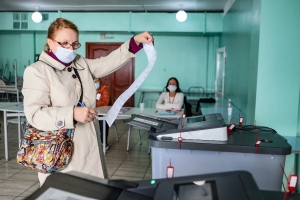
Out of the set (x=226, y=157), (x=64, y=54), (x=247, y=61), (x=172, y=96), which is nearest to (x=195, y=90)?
(x=172, y=96)

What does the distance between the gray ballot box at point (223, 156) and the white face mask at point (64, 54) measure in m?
0.59

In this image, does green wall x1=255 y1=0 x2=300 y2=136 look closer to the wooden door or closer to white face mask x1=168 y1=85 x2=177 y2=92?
white face mask x1=168 y1=85 x2=177 y2=92

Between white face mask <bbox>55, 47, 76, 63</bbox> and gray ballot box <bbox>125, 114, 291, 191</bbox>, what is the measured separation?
1.92 ft

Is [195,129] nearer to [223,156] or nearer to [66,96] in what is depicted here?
[223,156]

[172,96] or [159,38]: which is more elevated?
[159,38]

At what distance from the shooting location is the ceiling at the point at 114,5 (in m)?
6.50

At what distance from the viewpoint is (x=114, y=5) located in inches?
272

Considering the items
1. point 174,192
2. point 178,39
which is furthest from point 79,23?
point 174,192

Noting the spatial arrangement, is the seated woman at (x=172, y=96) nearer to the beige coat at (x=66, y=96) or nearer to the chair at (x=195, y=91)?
the chair at (x=195, y=91)

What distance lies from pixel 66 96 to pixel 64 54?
0.65ft

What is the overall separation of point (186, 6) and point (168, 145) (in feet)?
19.2

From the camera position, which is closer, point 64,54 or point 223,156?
point 64,54

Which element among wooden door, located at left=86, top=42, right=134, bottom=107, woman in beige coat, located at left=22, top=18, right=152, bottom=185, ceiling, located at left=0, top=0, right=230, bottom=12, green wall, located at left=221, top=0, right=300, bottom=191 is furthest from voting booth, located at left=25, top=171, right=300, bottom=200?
wooden door, located at left=86, top=42, right=134, bottom=107

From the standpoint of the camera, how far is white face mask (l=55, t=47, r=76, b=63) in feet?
4.63
